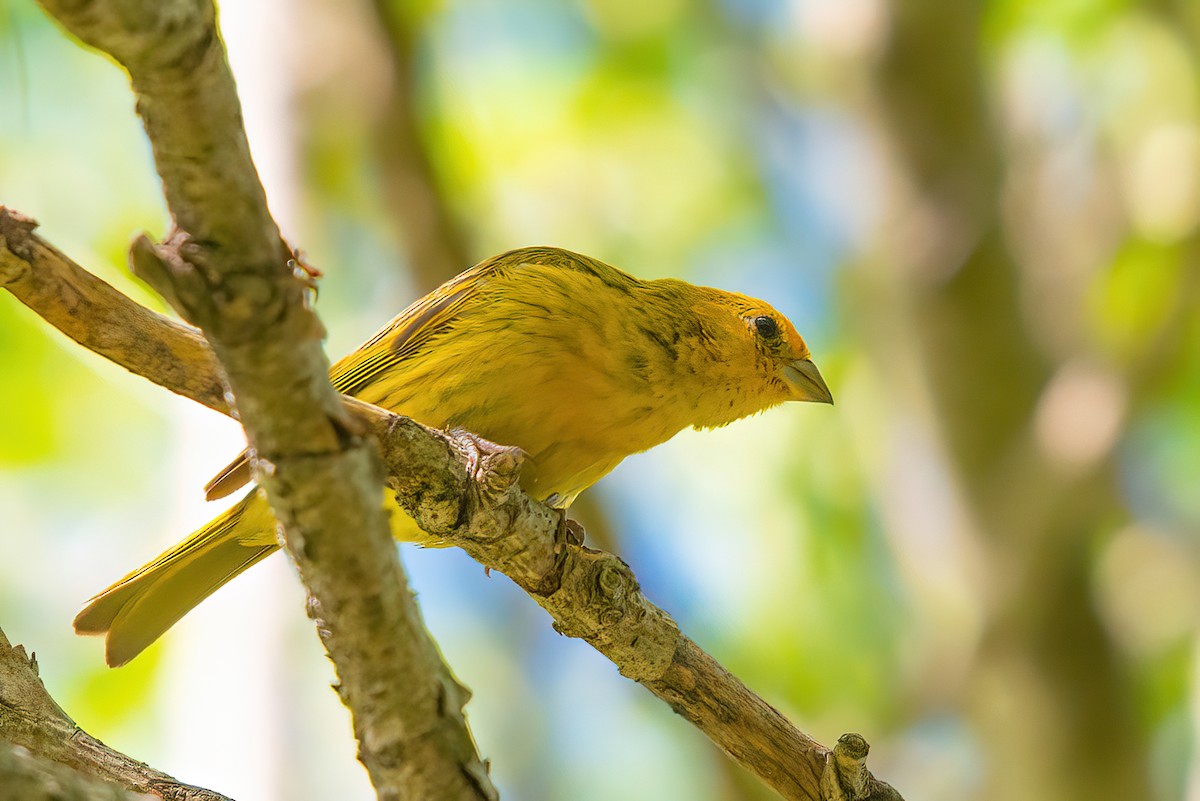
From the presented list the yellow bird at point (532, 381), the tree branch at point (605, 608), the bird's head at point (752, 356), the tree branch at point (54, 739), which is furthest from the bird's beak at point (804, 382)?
the tree branch at point (54, 739)

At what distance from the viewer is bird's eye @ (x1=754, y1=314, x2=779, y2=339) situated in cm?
526

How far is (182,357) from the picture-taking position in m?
3.13

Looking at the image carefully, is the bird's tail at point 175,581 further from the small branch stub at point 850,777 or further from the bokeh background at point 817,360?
the small branch stub at point 850,777

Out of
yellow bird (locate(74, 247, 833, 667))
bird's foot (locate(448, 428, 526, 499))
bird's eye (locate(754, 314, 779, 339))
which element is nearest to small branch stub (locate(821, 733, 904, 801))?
bird's foot (locate(448, 428, 526, 499))

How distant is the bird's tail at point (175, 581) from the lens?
4125 mm

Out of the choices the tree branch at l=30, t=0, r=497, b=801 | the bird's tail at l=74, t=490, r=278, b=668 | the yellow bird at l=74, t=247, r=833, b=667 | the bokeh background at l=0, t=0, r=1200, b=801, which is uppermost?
the bokeh background at l=0, t=0, r=1200, b=801

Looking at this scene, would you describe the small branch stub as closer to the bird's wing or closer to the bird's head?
the bird's head

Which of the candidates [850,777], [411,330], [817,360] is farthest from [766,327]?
[817,360]

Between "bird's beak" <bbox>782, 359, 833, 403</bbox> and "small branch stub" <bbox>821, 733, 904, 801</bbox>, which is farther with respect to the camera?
"bird's beak" <bbox>782, 359, 833, 403</bbox>

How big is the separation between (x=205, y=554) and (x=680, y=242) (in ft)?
23.9

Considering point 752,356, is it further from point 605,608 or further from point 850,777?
point 850,777

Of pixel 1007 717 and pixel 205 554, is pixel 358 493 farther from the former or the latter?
pixel 1007 717

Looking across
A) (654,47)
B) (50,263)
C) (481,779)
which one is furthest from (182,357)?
(654,47)

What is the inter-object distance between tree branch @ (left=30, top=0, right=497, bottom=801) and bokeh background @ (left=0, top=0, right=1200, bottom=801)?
344cm
